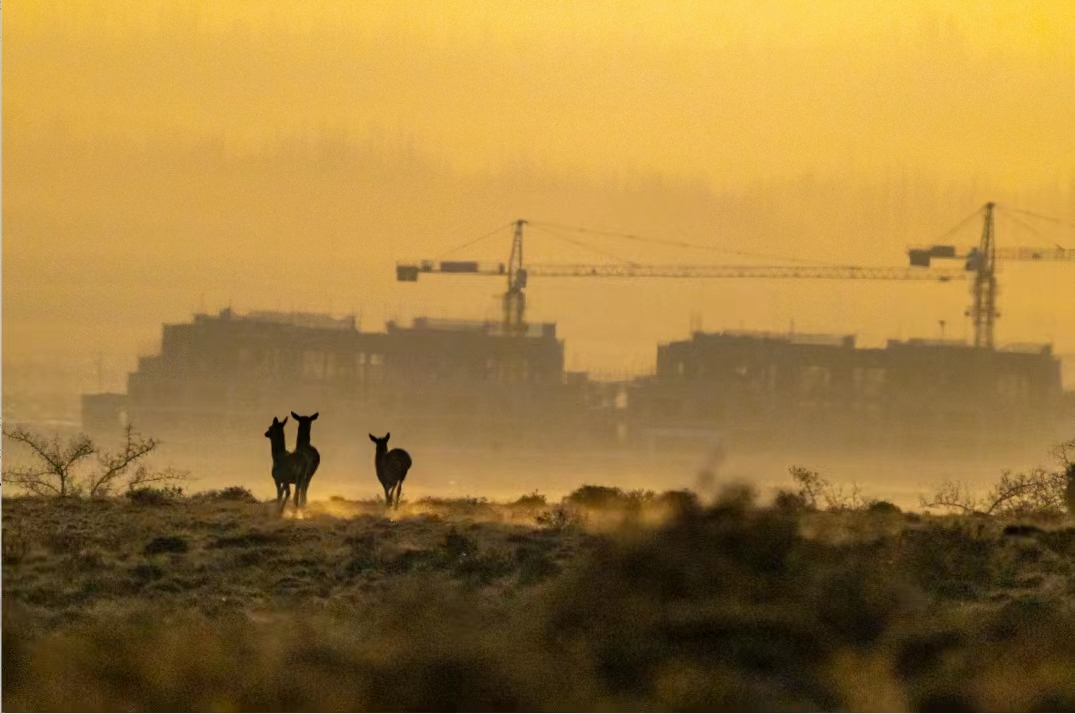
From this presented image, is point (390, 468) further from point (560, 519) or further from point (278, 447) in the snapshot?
point (560, 519)

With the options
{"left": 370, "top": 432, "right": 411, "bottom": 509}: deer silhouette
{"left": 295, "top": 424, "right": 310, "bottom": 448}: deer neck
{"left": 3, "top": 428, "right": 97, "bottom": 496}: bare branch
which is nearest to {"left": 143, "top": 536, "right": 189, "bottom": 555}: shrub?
{"left": 295, "top": 424, "right": 310, "bottom": 448}: deer neck

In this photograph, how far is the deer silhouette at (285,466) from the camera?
94.1ft

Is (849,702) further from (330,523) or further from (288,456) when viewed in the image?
(288,456)

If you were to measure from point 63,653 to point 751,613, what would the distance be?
5961mm

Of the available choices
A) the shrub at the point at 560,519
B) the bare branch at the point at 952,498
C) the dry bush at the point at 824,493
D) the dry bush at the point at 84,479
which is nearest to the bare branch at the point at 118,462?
the dry bush at the point at 84,479

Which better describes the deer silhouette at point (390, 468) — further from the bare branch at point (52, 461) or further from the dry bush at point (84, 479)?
the bare branch at point (52, 461)

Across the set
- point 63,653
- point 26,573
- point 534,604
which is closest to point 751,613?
point 534,604

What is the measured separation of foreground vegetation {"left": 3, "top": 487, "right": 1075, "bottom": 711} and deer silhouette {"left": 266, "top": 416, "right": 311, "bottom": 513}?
2467 millimetres

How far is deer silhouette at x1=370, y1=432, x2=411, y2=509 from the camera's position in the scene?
99.3 ft

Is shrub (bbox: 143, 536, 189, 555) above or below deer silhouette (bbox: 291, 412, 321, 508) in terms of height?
below

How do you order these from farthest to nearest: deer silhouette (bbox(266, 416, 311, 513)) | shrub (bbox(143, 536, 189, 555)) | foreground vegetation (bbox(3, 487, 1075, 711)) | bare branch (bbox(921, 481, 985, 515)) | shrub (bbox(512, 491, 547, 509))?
bare branch (bbox(921, 481, 985, 515)) → shrub (bbox(512, 491, 547, 509)) → deer silhouette (bbox(266, 416, 311, 513)) → shrub (bbox(143, 536, 189, 555)) → foreground vegetation (bbox(3, 487, 1075, 711))

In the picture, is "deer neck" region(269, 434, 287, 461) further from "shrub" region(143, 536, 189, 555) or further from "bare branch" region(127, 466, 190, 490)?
"shrub" region(143, 536, 189, 555)

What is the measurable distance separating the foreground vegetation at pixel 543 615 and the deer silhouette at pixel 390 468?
3.62 meters

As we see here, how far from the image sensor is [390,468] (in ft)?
99.9
